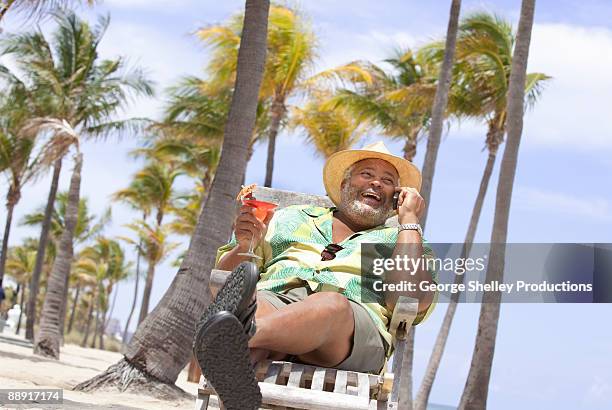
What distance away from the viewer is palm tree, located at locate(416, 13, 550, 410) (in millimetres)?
18875

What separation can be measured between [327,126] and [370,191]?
20.8 m

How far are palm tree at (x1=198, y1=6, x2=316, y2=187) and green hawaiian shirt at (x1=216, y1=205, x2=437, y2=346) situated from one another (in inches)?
657

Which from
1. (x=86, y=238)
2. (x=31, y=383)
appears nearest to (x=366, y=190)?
(x=31, y=383)

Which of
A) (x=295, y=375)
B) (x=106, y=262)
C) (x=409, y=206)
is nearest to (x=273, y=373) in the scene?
(x=295, y=375)

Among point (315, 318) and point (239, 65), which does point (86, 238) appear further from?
point (315, 318)

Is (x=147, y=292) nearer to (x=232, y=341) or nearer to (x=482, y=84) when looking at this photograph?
(x=482, y=84)

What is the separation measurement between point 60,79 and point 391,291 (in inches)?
728

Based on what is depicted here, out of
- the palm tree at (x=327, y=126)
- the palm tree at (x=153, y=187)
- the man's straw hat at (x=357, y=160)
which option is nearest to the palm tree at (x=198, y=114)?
the palm tree at (x=327, y=126)

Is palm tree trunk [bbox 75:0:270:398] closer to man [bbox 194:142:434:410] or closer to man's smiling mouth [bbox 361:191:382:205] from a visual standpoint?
man [bbox 194:142:434:410]

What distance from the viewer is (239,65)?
9.38 m

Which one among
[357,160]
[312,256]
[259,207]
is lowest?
[312,256]

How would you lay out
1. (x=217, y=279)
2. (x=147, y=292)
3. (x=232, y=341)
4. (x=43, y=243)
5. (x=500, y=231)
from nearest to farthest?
(x=232, y=341) → (x=217, y=279) → (x=500, y=231) → (x=43, y=243) → (x=147, y=292)

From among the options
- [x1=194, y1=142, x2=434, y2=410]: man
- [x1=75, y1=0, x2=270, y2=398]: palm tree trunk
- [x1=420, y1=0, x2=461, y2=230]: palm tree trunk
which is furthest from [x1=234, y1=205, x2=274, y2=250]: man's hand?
[x1=420, y1=0, x2=461, y2=230]: palm tree trunk

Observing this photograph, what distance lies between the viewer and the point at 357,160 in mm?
5277
